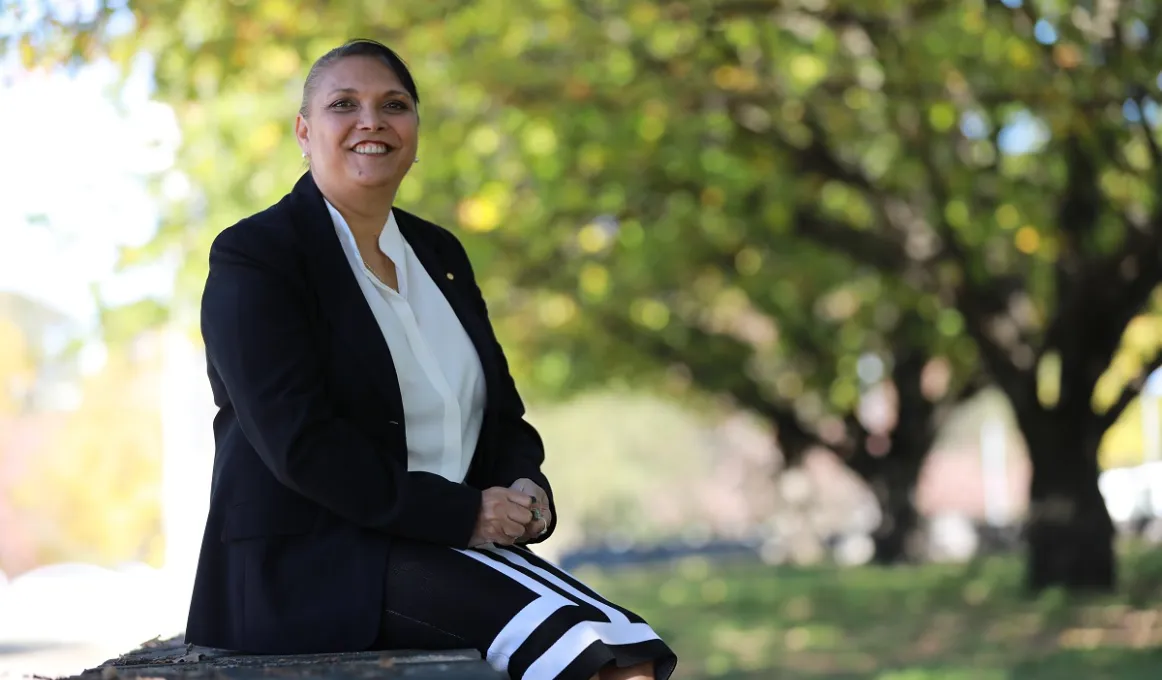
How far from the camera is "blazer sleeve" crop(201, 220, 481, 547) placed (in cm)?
295

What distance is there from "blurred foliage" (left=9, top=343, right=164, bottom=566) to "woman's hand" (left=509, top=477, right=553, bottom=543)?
32.2 metres

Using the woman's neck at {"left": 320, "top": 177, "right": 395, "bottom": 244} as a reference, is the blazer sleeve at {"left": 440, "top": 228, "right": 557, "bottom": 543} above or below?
below

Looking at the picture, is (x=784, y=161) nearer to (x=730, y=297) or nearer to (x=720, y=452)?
(x=730, y=297)

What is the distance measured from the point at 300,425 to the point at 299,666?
47cm

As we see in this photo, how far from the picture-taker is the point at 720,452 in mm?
71125

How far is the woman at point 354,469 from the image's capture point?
2910mm

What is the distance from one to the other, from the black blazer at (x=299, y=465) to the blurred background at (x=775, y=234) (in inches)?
206

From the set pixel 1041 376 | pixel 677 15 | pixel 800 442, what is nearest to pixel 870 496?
pixel 800 442

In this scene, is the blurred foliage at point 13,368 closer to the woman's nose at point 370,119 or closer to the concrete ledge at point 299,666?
the woman's nose at point 370,119

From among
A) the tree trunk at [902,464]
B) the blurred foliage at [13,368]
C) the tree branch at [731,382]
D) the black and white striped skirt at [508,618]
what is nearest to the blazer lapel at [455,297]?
the black and white striped skirt at [508,618]

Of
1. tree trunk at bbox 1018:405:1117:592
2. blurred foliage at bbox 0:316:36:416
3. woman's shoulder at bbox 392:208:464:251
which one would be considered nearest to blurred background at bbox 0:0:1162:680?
tree trunk at bbox 1018:405:1117:592

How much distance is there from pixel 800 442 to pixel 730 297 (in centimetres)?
479

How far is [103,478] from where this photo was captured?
36.0 metres

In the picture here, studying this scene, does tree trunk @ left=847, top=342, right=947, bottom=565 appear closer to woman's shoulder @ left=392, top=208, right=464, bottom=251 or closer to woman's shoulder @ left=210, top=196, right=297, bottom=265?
woman's shoulder @ left=392, top=208, right=464, bottom=251
